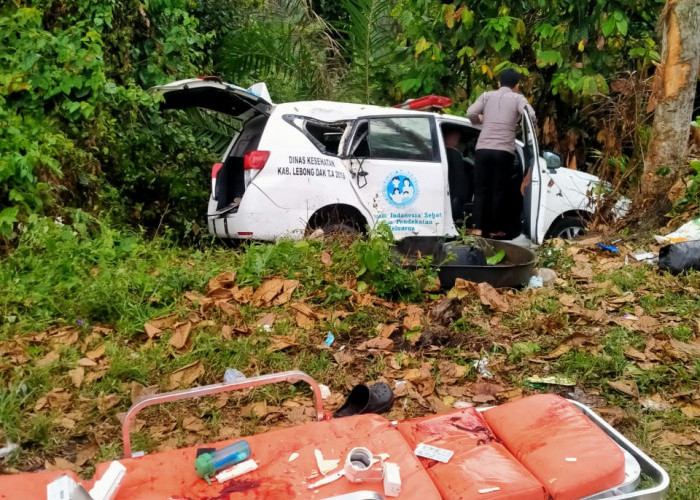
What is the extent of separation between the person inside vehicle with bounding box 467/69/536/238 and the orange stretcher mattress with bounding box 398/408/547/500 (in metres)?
4.02

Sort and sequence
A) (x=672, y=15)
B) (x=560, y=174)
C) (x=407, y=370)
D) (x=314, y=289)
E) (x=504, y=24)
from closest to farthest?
(x=407, y=370), (x=314, y=289), (x=672, y=15), (x=560, y=174), (x=504, y=24)

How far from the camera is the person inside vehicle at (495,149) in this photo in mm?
6090

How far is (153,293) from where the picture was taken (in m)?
4.32

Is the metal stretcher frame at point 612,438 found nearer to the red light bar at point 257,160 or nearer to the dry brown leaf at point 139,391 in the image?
the dry brown leaf at point 139,391

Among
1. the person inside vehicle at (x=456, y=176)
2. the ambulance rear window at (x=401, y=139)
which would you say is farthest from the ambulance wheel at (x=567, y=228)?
the ambulance rear window at (x=401, y=139)

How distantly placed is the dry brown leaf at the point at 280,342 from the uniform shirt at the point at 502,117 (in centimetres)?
326

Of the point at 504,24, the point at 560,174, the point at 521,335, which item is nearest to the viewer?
the point at 521,335

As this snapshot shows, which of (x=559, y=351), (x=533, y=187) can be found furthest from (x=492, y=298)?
(x=533, y=187)

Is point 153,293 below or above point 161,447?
above

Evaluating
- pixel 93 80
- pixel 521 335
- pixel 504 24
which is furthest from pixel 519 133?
pixel 93 80

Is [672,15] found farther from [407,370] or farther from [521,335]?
[407,370]

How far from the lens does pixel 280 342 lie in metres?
3.92

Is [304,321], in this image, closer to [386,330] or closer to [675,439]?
[386,330]

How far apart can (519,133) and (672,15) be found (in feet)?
6.06
